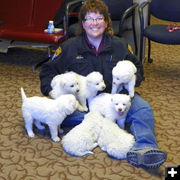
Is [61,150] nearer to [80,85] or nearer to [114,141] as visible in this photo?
[114,141]

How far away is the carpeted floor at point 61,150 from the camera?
1.77m

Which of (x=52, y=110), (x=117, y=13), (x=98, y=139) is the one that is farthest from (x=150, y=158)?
(x=117, y=13)

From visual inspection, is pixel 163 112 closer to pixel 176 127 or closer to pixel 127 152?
pixel 176 127

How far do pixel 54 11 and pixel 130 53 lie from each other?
196 centimetres

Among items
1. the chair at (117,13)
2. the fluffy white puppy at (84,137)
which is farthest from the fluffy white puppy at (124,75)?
the chair at (117,13)

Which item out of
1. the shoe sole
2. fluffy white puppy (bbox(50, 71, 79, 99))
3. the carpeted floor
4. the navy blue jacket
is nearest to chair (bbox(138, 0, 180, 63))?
the carpeted floor

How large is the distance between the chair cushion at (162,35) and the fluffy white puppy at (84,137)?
1.44 m

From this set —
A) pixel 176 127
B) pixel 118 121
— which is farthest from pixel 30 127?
pixel 176 127

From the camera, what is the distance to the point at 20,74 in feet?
11.2

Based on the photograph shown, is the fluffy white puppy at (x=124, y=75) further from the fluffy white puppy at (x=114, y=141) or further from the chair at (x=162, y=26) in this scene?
the chair at (x=162, y=26)

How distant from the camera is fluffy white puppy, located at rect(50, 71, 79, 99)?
6.82 feet

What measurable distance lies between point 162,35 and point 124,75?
1.31m

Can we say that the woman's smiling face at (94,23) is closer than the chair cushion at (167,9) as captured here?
Yes

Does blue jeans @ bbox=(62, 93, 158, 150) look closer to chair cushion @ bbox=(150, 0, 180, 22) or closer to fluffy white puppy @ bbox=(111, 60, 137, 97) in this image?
fluffy white puppy @ bbox=(111, 60, 137, 97)
